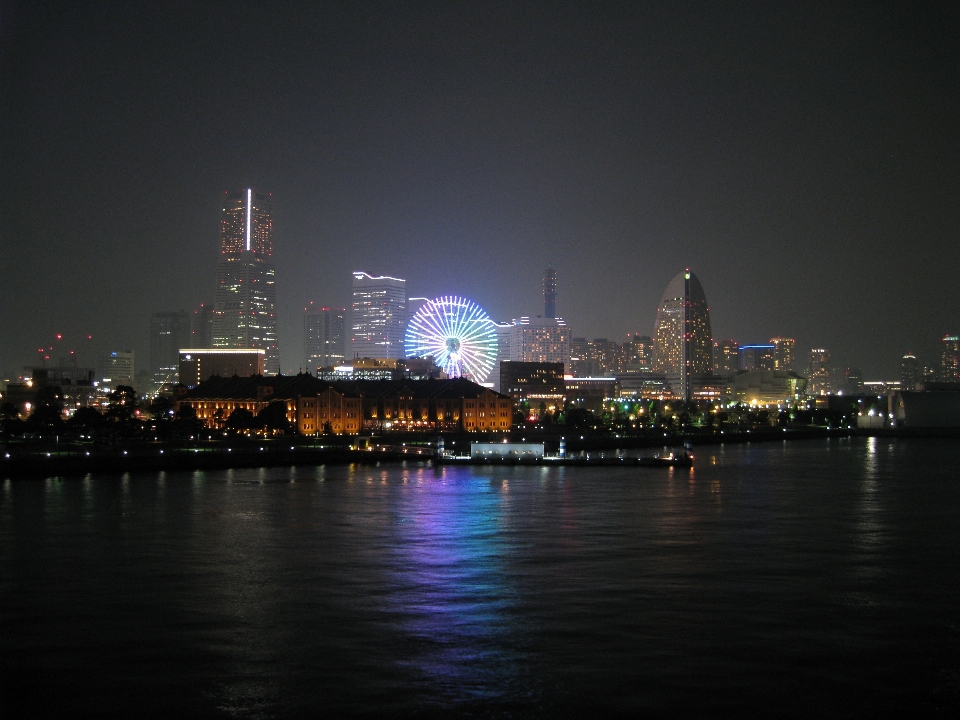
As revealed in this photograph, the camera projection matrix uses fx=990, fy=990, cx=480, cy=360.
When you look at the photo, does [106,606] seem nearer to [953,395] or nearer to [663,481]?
[663,481]

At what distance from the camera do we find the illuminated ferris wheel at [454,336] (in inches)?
3403

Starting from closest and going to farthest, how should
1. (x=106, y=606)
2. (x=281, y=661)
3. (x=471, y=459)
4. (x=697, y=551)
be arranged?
1. (x=281, y=661)
2. (x=106, y=606)
3. (x=697, y=551)
4. (x=471, y=459)

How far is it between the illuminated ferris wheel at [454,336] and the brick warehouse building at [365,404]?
165 centimetres

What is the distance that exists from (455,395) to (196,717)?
74748 millimetres

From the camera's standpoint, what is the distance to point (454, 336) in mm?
86438

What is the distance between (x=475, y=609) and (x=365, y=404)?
232ft

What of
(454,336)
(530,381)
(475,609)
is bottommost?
(475,609)

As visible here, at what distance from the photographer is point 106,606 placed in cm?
1516

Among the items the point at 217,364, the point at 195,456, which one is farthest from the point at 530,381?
the point at 195,456

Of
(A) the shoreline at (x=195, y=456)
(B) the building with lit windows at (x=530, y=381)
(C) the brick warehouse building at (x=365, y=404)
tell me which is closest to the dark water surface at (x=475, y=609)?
(A) the shoreline at (x=195, y=456)

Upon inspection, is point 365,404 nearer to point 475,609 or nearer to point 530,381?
point 530,381

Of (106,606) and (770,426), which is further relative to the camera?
(770,426)

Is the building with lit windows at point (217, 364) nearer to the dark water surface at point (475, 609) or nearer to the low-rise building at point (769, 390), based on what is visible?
the low-rise building at point (769, 390)

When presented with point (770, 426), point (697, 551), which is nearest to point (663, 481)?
point (697, 551)
